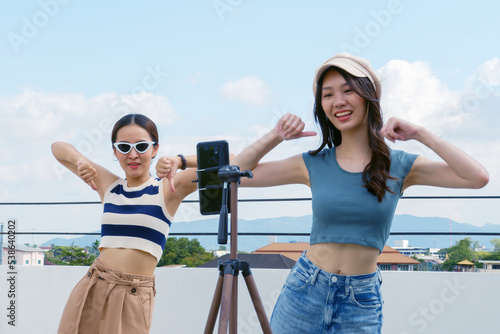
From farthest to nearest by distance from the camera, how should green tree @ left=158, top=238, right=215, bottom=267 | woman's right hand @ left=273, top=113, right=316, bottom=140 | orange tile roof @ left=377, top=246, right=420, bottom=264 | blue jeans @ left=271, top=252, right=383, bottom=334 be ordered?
green tree @ left=158, top=238, right=215, bottom=267 < orange tile roof @ left=377, top=246, right=420, bottom=264 < woman's right hand @ left=273, top=113, right=316, bottom=140 < blue jeans @ left=271, top=252, right=383, bottom=334

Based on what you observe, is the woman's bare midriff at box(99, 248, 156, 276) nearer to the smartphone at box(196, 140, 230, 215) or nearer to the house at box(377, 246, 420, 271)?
the smartphone at box(196, 140, 230, 215)

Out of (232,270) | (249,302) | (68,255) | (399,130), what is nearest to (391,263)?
(249,302)

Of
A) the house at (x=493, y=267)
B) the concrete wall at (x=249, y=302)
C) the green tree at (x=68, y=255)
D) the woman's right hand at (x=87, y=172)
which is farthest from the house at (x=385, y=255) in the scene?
the green tree at (x=68, y=255)

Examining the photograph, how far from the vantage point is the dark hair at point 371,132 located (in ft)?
5.12

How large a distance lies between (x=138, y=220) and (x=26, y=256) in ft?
9.58

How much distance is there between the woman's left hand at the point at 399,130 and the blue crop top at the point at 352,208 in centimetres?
7

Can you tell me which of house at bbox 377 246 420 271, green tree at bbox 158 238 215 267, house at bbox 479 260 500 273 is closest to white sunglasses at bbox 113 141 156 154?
house at bbox 377 246 420 271

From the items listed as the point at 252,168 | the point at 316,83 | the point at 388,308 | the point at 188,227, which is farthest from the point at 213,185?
the point at 188,227

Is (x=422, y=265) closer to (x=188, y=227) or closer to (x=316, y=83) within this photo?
(x=188, y=227)

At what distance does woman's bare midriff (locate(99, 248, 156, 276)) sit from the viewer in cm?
223

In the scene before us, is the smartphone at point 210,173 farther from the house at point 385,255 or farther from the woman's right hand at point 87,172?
the house at point 385,255

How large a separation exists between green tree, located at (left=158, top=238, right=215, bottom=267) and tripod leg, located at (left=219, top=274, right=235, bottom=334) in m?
2.27

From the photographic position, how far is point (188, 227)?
451 cm

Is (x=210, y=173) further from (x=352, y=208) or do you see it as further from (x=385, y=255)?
(x=385, y=255)
